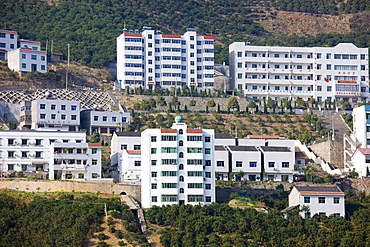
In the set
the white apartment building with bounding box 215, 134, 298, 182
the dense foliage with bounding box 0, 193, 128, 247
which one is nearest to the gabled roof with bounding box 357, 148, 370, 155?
the white apartment building with bounding box 215, 134, 298, 182

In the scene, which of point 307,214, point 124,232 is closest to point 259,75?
point 307,214

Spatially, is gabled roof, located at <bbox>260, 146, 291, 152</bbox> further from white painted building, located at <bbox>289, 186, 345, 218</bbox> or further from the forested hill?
the forested hill

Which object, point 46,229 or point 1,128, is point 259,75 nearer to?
point 1,128

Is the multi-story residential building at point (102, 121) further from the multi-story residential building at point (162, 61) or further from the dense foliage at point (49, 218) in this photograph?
the dense foliage at point (49, 218)

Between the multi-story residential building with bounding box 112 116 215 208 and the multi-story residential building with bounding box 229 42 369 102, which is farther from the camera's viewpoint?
the multi-story residential building with bounding box 229 42 369 102

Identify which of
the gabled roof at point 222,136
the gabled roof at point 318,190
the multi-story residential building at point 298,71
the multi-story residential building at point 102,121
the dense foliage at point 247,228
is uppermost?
the multi-story residential building at point 298,71

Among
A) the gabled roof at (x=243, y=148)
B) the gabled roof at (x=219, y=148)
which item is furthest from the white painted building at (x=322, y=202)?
the gabled roof at (x=219, y=148)

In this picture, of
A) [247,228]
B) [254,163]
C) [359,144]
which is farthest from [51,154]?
[359,144]

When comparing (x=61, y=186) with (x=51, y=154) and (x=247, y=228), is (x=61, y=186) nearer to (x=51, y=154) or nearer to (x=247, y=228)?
(x=51, y=154)
